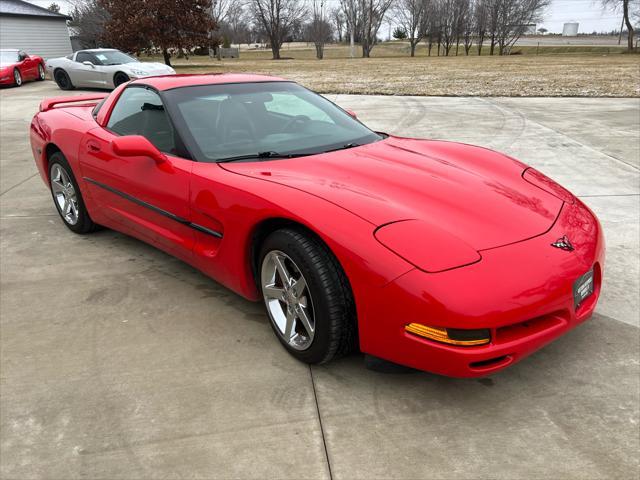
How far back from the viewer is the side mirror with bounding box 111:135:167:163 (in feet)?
9.41

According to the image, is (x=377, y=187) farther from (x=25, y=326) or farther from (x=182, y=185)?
(x=25, y=326)

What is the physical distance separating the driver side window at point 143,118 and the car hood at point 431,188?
0.62 m

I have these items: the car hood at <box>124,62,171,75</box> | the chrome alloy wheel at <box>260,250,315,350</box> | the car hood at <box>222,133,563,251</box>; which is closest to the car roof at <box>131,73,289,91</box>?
the car hood at <box>222,133,563,251</box>

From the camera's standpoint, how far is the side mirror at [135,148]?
113 inches

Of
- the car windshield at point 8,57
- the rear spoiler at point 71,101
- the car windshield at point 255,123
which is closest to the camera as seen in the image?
the car windshield at point 255,123

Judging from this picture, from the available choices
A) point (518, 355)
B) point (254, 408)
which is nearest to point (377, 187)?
point (518, 355)

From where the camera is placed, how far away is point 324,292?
2.15m

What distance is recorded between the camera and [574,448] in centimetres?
197

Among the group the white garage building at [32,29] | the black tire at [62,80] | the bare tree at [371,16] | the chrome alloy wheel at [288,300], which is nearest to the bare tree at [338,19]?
the bare tree at [371,16]

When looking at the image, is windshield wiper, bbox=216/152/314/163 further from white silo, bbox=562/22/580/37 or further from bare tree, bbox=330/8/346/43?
white silo, bbox=562/22/580/37

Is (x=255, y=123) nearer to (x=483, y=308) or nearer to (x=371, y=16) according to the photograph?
(x=483, y=308)

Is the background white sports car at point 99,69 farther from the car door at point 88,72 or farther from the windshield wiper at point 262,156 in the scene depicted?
the windshield wiper at point 262,156

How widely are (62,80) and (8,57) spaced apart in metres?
3.49

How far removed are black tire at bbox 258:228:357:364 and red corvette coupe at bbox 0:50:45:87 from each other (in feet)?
60.6
